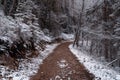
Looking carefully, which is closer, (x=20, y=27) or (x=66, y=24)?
(x=20, y=27)

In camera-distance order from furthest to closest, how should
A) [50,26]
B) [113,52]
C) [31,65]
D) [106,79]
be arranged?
[50,26]
[113,52]
[31,65]
[106,79]

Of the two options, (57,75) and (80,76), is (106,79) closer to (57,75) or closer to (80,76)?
(80,76)

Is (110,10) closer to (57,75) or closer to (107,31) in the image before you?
(107,31)

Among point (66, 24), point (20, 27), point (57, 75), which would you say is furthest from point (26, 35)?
point (66, 24)

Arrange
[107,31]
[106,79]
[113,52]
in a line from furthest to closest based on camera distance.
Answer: [113,52]
[107,31]
[106,79]

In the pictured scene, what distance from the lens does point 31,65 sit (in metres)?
12.6

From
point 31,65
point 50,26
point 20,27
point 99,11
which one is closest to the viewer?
point 31,65

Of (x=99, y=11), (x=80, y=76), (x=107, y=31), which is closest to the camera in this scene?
(x=80, y=76)

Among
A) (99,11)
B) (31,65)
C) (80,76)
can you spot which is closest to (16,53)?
(31,65)

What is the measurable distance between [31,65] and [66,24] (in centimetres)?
3786

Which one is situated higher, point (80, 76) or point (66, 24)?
point (80, 76)

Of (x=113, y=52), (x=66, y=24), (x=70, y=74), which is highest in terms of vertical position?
(x=70, y=74)

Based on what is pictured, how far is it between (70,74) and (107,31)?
705 cm

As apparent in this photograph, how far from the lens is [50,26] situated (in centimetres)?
3588
